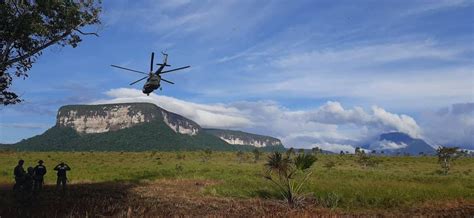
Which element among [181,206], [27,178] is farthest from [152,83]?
[27,178]

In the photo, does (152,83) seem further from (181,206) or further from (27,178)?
(27,178)

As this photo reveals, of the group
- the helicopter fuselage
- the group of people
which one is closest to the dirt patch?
the group of people

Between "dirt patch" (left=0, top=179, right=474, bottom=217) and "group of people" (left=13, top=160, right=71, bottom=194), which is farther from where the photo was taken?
"group of people" (left=13, top=160, right=71, bottom=194)

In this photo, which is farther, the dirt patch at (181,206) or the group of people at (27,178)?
the group of people at (27,178)

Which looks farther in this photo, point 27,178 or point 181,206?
point 27,178

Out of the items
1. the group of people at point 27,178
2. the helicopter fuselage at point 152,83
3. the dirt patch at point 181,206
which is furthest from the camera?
the group of people at point 27,178

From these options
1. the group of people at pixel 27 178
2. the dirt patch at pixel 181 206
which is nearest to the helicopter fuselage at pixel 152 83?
the dirt patch at pixel 181 206

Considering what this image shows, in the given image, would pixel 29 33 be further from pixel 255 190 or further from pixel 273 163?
pixel 255 190

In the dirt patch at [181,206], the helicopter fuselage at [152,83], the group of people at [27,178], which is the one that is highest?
the helicopter fuselage at [152,83]

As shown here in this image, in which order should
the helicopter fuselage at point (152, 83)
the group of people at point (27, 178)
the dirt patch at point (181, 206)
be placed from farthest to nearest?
the group of people at point (27, 178), the helicopter fuselage at point (152, 83), the dirt patch at point (181, 206)

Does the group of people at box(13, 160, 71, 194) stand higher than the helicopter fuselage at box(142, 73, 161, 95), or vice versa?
the helicopter fuselage at box(142, 73, 161, 95)

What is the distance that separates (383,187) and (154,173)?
78.0ft

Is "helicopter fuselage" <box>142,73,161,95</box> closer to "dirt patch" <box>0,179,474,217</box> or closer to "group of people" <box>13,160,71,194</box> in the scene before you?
"dirt patch" <box>0,179,474,217</box>

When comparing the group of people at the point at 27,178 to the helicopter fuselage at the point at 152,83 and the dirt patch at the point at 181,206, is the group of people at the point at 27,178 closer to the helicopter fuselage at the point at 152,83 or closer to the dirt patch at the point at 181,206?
the dirt patch at the point at 181,206
